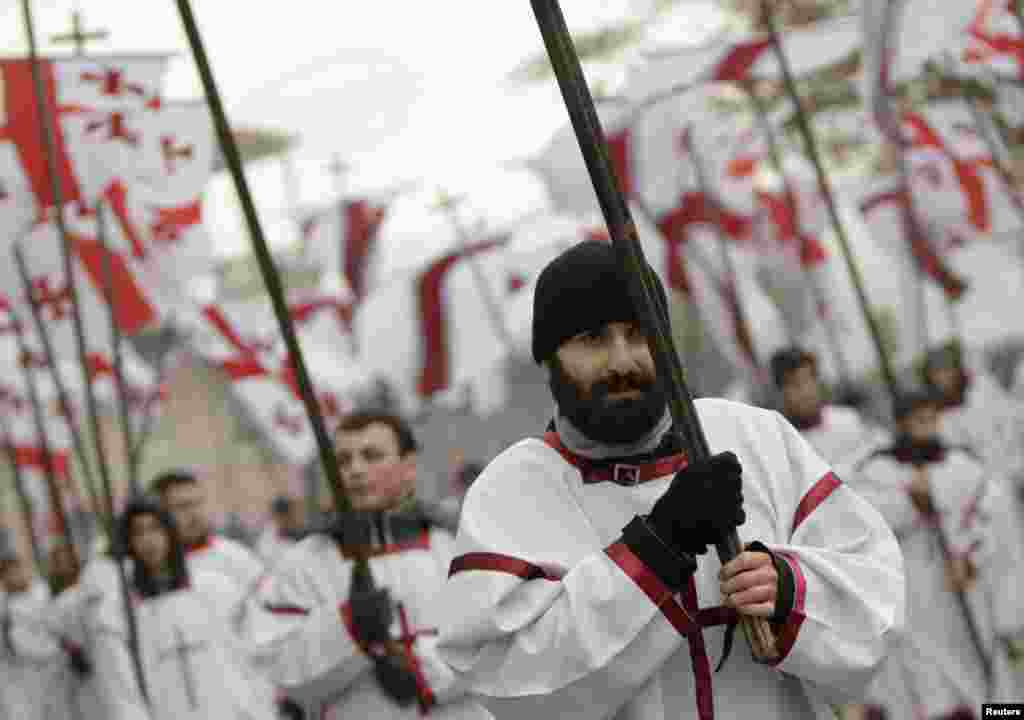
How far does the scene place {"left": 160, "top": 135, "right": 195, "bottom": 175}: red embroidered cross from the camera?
29.3 ft

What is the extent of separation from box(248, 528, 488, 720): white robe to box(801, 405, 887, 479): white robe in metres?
2.84

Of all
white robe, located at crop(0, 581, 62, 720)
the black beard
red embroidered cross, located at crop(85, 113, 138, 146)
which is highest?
red embroidered cross, located at crop(85, 113, 138, 146)

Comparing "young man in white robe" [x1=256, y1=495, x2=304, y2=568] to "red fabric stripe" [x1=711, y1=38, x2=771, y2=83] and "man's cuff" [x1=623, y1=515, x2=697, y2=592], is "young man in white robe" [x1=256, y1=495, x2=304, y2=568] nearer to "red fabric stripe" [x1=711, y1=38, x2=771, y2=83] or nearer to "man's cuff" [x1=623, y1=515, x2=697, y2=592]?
"red fabric stripe" [x1=711, y1=38, x2=771, y2=83]

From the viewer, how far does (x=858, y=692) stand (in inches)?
124

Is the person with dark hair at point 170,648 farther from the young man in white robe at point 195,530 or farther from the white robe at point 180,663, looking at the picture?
the young man in white robe at point 195,530

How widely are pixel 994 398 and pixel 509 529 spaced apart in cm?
901

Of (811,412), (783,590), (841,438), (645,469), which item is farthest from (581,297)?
(841,438)

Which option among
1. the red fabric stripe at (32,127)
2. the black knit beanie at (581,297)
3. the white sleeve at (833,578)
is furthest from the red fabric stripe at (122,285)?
the white sleeve at (833,578)

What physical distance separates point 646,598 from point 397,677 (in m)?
2.45

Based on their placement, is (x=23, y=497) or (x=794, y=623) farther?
(x=23, y=497)

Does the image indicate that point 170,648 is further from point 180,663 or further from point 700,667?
point 700,667

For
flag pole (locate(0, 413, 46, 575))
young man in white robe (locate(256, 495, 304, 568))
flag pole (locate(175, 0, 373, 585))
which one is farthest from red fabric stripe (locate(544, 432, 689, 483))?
young man in white robe (locate(256, 495, 304, 568))

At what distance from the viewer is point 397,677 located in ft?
17.3

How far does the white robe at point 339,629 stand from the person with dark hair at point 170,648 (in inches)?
96.1
